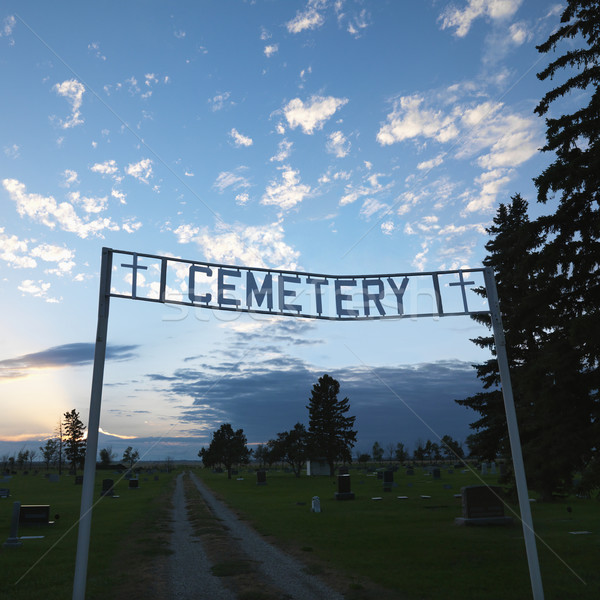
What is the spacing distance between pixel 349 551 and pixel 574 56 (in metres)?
14.0

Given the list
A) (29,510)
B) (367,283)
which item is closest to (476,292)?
(367,283)

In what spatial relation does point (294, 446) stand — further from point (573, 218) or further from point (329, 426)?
point (573, 218)

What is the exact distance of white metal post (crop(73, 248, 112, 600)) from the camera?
24.3 ft

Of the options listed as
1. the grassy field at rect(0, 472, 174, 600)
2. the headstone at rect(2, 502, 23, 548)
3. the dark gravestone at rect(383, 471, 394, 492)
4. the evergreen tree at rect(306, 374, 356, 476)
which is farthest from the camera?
the evergreen tree at rect(306, 374, 356, 476)

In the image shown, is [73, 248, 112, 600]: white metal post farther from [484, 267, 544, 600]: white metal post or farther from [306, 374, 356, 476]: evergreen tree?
[306, 374, 356, 476]: evergreen tree

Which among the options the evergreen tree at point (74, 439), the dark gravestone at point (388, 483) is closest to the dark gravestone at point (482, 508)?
the dark gravestone at point (388, 483)

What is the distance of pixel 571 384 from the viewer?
1295 centimetres

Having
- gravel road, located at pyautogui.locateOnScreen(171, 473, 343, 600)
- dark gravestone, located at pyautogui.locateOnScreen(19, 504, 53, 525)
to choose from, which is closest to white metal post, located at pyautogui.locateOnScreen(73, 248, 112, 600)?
gravel road, located at pyautogui.locateOnScreen(171, 473, 343, 600)

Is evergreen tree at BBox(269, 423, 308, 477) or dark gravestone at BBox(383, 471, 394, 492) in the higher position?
evergreen tree at BBox(269, 423, 308, 477)

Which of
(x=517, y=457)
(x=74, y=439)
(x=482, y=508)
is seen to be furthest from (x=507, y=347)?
(x=74, y=439)

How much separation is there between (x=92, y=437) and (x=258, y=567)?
5.71 meters

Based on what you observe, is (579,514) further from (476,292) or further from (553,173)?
(553,173)

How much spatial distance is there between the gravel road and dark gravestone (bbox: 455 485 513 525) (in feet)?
24.7

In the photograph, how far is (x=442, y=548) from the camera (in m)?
13.4
